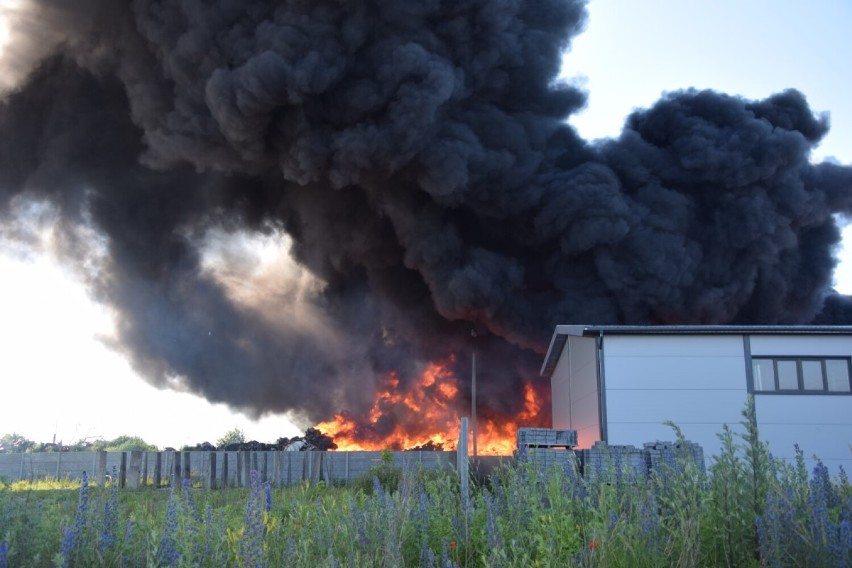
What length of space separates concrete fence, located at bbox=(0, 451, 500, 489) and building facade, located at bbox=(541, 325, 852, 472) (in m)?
3.82

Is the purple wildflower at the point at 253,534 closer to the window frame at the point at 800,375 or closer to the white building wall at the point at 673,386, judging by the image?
the white building wall at the point at 673,386

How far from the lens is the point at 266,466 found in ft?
70.7

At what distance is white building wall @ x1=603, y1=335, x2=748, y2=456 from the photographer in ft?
59.5

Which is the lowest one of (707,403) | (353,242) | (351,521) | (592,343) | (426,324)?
(351,521)

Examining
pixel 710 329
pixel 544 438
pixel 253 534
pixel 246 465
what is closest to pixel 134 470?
pixel 246 465

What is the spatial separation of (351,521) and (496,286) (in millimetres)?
26348

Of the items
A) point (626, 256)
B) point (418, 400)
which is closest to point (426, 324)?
point (418, 400)

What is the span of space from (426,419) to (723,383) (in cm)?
1799

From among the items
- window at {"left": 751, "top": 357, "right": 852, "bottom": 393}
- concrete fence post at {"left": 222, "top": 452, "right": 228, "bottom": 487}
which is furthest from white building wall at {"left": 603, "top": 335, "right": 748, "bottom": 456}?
concrete fence post at {"left": 222, "top": 452, "right": 228, "bottom": 487}

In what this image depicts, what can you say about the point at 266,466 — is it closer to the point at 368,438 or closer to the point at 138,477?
the point at 138,477

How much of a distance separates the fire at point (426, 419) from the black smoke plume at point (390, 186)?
2.59 ft

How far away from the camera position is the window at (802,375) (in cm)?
1789

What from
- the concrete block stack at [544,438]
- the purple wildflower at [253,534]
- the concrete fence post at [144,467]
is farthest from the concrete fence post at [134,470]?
the purple wildflower at [253,534]

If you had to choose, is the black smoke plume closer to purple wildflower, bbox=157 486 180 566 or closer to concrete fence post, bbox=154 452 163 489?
concrete fence post, bbox=154 452 163 489
